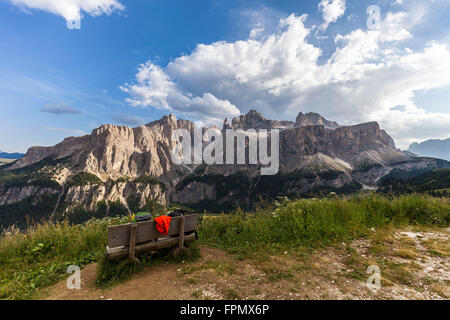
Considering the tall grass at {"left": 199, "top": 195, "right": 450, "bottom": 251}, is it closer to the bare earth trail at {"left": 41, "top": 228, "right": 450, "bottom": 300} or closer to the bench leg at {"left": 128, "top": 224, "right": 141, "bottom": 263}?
the bare earth trail at {"left": 41, "top": 228, "right": 450, "bottom": 300}

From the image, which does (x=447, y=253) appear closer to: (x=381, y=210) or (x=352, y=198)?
(x=381, y=210)

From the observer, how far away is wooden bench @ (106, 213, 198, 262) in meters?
5.68

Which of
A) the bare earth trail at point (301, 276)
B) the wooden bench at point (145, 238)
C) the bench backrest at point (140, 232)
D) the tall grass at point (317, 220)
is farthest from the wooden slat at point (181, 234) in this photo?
the tall grass at point (317, 220)

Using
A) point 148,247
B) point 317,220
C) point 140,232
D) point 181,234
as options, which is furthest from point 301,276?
point 140,232

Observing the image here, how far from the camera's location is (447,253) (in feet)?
20.8

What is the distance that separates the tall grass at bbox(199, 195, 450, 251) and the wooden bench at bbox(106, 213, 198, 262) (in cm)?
199

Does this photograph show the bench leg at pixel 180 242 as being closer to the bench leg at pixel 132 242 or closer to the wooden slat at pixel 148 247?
the wooden slat at pixel 148 247

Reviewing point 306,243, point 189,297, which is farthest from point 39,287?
point 306,243

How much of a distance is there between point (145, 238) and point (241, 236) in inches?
167

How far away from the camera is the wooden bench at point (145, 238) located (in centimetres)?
568

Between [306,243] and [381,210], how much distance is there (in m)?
5.66

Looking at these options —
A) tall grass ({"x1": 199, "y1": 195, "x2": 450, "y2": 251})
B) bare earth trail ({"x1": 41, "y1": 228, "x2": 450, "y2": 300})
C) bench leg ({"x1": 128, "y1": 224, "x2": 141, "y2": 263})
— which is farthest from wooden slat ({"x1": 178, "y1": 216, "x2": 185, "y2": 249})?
tall grass ({"x1": 199, "y1": 195, "x2": 450, "y2": 251})

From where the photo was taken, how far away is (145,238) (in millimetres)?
6164
